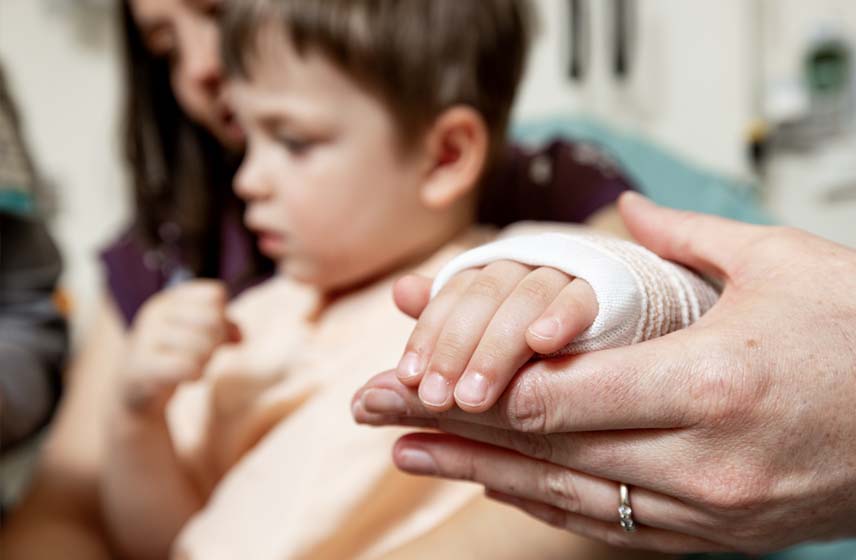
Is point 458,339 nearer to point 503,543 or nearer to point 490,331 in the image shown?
point 490,331

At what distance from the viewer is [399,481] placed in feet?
2.09

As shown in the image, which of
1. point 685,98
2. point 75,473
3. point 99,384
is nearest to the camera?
point 75,473

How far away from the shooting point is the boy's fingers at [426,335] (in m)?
0.37

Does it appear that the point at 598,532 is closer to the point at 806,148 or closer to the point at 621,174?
the point at 621,174

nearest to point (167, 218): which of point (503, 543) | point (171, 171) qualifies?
point (171, 171)

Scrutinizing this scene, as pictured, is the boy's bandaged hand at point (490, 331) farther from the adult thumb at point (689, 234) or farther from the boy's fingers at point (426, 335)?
the adult thumb at point (689, 234)

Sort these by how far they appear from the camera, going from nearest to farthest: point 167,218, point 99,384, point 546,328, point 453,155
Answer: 1. point 546,328
2. point 453,155
3. point 99,384
4. point 167,218

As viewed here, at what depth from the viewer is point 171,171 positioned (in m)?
1.17

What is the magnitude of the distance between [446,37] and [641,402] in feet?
1.78

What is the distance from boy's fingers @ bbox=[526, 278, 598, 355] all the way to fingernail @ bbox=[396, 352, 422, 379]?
0.06m

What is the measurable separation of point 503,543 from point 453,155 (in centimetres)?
42

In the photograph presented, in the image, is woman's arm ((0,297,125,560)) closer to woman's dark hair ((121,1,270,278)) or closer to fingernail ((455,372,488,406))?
woman's dark hair ((121,1,270,278))

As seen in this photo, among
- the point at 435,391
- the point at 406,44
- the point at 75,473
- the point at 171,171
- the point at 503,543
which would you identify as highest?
the point at 406,44

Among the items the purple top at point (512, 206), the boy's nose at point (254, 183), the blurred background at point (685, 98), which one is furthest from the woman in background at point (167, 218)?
the blurred background at point (685, 98)
